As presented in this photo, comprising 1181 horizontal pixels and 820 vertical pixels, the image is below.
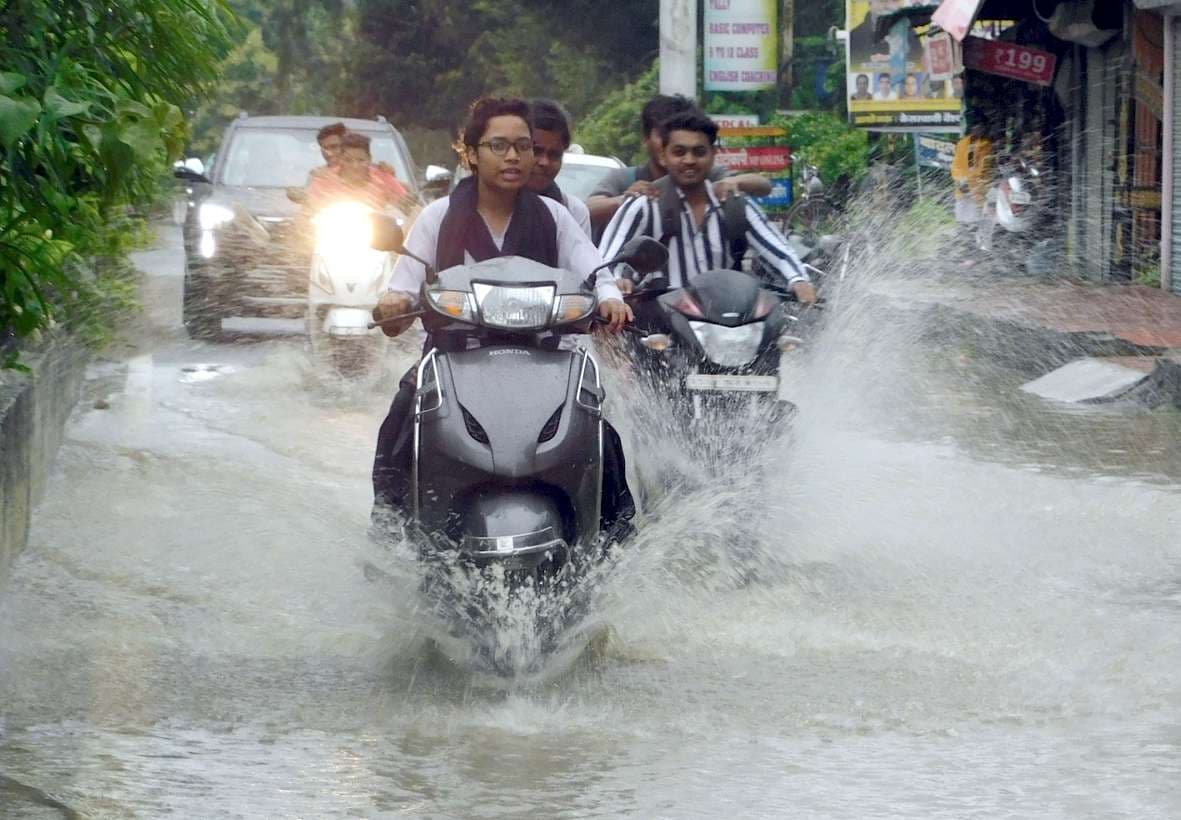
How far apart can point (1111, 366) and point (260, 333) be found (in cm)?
640

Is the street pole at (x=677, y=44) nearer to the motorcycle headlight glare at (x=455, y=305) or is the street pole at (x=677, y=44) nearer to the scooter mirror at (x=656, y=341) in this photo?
the scooter mirror at (x=656, y=341)

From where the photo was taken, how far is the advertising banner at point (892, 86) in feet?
95.6

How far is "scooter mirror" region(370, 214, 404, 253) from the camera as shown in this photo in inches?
209

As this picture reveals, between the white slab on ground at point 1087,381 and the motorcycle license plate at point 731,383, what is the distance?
18.8 feet

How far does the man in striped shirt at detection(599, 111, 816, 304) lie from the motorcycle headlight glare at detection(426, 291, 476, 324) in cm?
196

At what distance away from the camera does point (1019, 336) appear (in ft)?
50.2

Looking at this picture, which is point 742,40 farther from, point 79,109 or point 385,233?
point 79,109

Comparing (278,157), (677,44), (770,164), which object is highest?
(677,44)

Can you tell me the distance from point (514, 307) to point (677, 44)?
15.8m

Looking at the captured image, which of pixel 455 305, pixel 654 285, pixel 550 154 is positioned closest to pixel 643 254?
pixel 654 285

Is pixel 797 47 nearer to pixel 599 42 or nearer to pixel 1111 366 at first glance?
pixel 599 42

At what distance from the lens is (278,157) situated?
1612 cm

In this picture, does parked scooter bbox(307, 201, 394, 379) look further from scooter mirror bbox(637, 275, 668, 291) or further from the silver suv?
scooter mirror bbox(637, 275, 668, 291)

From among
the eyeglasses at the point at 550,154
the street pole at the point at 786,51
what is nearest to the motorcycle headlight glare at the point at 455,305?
the eyeglasses at the point at 550,154
